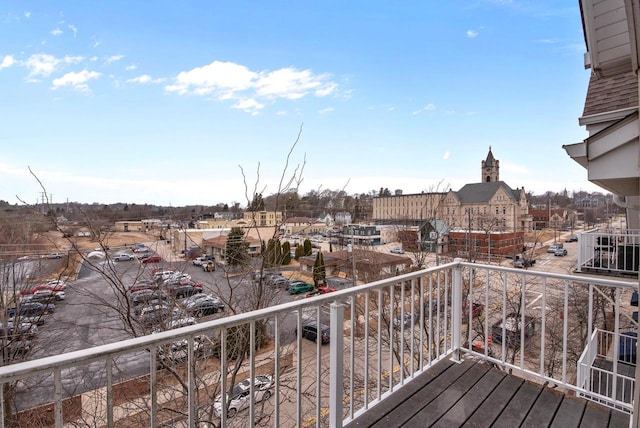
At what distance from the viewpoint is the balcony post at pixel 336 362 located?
69.6 inches

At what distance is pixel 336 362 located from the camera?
177cm

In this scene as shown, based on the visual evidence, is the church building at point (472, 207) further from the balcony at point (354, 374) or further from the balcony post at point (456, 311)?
the balcony at point (354, 374)

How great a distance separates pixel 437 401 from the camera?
2.12 meters

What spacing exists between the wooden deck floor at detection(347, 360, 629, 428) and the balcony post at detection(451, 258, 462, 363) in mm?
291

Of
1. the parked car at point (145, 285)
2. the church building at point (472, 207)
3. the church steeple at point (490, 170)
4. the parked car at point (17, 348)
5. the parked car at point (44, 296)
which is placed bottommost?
the parked car at point (17, 348)

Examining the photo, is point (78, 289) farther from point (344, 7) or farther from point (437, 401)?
point (344, 7)

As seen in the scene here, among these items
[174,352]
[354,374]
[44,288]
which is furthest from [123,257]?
[354,374]

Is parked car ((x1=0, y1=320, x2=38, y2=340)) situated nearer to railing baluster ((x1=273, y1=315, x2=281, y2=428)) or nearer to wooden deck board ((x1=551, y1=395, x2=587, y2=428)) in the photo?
railing baluster ((x1=273, y1=315, x2=281, y2=428))

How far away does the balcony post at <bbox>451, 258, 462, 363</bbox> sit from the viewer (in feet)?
8.84

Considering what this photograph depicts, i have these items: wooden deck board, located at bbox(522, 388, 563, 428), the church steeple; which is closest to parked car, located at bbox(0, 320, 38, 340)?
wooden deck board, located at bbox(522, 388, 563, 428)

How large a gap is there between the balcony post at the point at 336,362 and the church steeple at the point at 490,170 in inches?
Result: 1904

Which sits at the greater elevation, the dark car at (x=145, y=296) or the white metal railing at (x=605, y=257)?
the white metal railing at (x=605, y=257)

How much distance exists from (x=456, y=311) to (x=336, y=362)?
1435 millimetres

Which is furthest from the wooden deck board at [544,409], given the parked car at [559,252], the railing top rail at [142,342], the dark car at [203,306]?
the parked car at [559,252]
